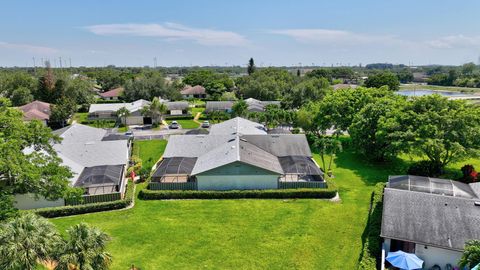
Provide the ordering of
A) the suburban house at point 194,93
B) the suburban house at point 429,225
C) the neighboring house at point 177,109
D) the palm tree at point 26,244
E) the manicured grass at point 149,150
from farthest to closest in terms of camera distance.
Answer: the suburban house at point 194,93 → the neighboring house at point 177,109 → the manicured grass at point 149,150 → the suburban house at point 429,225 → the palm tree at point 26,244

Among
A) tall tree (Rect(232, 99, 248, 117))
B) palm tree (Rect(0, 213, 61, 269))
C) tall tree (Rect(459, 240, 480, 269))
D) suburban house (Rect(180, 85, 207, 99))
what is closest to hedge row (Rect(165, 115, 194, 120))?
tall tree (Rect(232, 99, 248, 117))

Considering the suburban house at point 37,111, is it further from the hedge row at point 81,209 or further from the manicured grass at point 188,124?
the hedge row at point 81,209

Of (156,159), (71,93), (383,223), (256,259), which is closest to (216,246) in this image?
(256,259)

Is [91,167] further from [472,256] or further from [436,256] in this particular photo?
[472,256]

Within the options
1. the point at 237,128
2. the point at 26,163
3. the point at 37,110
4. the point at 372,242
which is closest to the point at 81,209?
the point at 26,163

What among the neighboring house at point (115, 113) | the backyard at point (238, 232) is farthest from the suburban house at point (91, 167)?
the neighboring house at point (115, 113)
